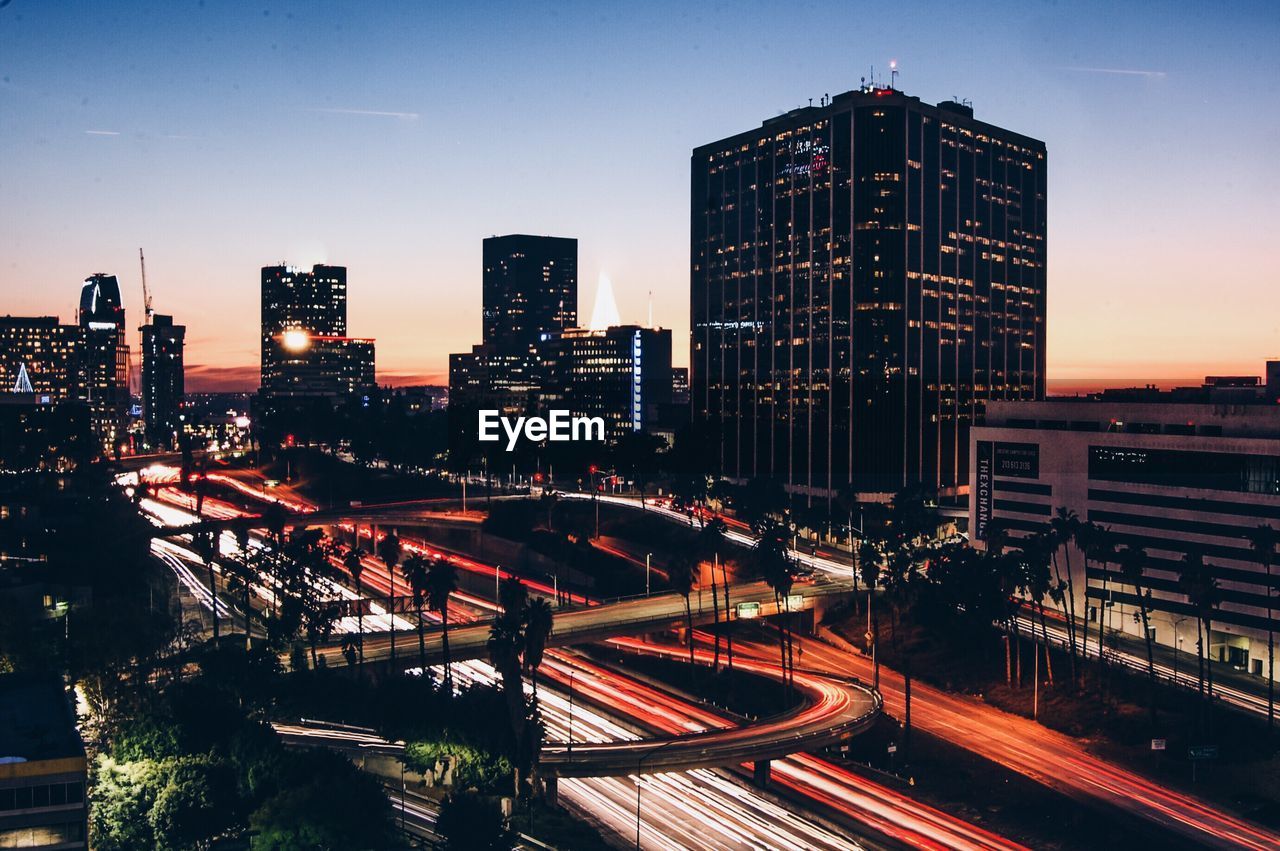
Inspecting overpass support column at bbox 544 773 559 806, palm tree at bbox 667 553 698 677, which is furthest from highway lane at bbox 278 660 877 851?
palm tree at bbox 667 553 698 677

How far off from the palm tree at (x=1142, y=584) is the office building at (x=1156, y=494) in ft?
3.45

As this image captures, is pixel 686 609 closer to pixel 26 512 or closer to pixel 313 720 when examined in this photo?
pixel 313 720

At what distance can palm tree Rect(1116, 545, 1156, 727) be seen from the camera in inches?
3669

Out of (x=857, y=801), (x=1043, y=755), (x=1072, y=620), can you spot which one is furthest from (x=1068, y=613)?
(x=857, y=801)

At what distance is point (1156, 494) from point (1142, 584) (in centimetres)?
921

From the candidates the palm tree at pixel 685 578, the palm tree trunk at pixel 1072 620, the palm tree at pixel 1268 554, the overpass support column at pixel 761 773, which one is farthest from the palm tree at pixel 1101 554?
the palm tree at pixel 685 578

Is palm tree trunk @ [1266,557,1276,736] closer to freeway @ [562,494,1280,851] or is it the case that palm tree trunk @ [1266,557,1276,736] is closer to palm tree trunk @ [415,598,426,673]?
freeway @ [562,494,1280,851]

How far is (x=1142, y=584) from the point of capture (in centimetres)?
11431

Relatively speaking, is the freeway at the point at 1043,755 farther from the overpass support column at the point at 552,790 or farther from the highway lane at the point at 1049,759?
the overpass support column at the point at 552,790

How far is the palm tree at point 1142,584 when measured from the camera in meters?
93.2

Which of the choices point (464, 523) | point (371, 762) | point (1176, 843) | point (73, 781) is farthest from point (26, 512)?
point (1176, 843)

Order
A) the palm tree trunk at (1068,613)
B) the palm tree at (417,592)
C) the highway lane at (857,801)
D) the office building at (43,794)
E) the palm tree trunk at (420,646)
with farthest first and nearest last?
the palm tree trunk at (1068,613)
the palm tree at (417,592)
the palm tree trunk at (420,646)
the highway lane at (857,801)
the office building at (43,794)

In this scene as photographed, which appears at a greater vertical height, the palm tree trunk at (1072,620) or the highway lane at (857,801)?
the palm tree trunk at (1072,620)

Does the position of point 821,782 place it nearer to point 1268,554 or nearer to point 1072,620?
point 1072,620
